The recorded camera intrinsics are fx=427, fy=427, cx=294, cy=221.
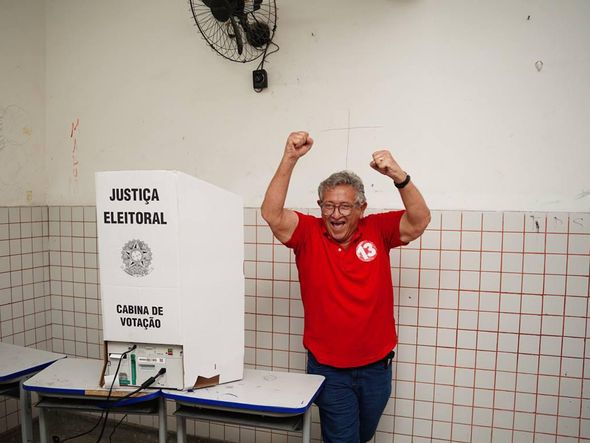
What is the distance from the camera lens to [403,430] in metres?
2.38

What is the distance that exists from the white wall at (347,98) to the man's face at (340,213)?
1.72ft

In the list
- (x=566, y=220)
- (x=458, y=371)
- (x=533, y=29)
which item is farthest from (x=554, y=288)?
(x=533, y=29)

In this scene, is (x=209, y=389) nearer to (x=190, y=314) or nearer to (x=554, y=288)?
(x=190, y=314)

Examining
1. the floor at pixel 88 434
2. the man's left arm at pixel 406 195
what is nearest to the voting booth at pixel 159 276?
the man's left arm at pixel 406 195

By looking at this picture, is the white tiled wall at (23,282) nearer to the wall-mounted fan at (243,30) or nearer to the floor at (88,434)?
the floor at (88,434)

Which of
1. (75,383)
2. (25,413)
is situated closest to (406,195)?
(75,383)

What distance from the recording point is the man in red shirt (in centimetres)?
182

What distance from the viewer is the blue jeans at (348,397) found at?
6.04ft

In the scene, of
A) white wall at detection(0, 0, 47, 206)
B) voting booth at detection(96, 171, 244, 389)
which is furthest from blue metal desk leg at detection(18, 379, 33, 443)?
white wall at detection(0, 0, 47, 206)

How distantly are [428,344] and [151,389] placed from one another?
4.72 ft

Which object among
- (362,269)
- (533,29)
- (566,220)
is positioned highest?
(533,29)

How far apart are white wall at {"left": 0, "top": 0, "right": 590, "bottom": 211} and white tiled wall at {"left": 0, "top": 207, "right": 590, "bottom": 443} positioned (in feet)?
0.62

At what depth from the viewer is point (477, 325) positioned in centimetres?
223

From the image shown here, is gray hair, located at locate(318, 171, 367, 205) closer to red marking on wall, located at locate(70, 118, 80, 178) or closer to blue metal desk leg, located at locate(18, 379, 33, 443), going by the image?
blue metal desk leg, located at locate(18, 379, 33, 443)
